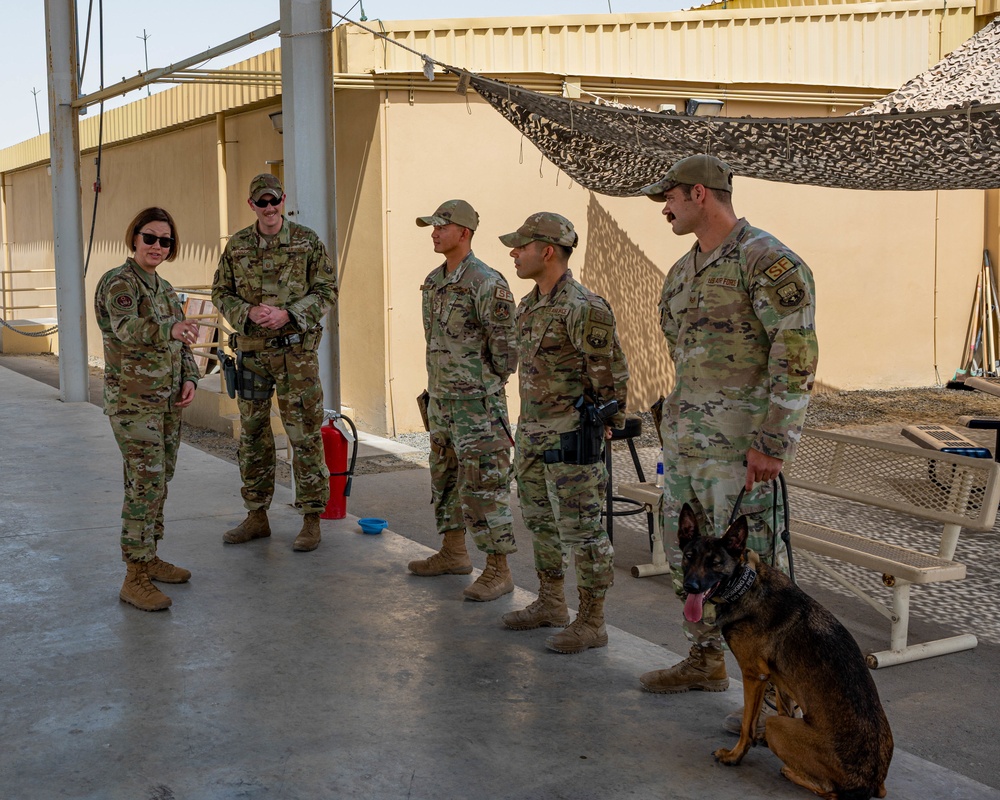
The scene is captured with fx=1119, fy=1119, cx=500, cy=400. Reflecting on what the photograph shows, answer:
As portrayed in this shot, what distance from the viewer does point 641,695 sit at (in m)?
3.73

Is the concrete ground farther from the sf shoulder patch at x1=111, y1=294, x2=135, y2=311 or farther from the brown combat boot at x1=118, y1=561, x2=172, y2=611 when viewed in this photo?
the sf shoulder patch at x1=111, y1=294, x2=135, y2=311

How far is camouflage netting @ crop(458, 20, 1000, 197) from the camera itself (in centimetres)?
532

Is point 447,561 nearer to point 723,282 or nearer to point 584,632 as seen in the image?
point 584,632

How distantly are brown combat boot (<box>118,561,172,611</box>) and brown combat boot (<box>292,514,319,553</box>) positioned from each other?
92 centimetres

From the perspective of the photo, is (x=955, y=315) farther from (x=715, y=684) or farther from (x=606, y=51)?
(x=715, y=684)

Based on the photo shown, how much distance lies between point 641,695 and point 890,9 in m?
9.95

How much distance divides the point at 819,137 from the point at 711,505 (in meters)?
2.90

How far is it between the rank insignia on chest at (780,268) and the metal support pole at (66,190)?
8.82 m

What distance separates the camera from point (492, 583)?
15.7ft

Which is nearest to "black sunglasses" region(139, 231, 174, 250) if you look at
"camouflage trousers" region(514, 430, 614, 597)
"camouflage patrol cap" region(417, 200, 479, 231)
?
"camouflage patrol cap" region(417, 200, 479, 231)

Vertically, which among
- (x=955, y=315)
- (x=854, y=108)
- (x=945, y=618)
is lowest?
(x=945, y=618)

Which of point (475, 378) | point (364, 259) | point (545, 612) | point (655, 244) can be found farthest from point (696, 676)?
point (655, 244)

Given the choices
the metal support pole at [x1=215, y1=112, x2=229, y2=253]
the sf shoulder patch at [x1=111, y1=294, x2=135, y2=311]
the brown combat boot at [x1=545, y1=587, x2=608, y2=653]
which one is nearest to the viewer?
the brown combat boot at [x1=545, y1=587, x2=608, y2=653]

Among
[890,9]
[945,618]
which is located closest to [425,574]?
[945,618]
